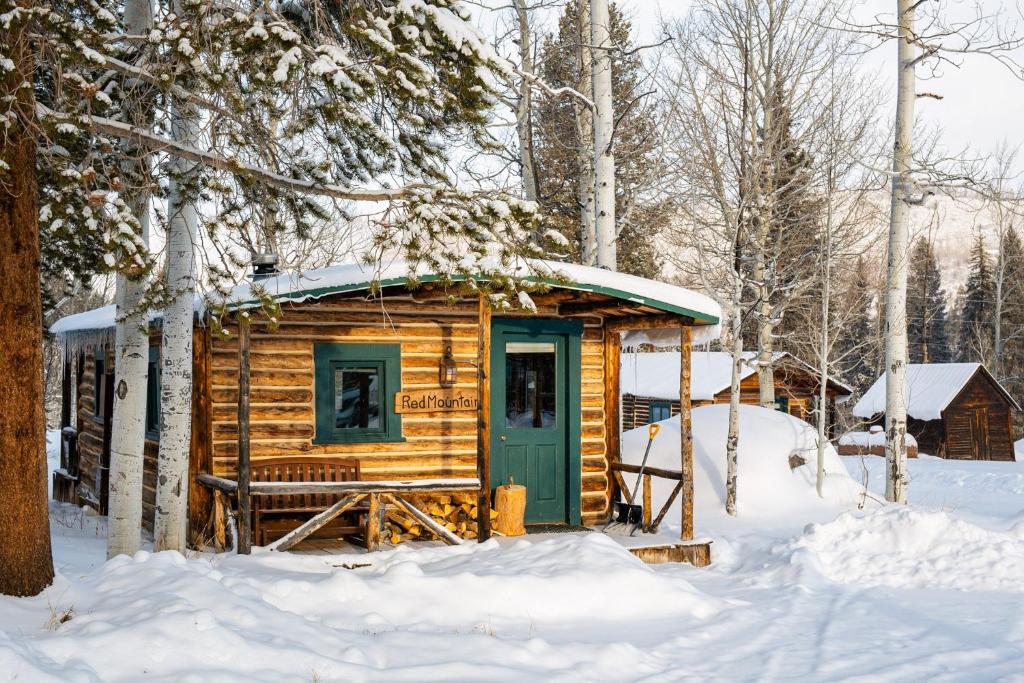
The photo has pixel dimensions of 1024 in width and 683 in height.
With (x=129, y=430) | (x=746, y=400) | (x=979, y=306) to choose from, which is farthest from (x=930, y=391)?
(x=129, y=430)

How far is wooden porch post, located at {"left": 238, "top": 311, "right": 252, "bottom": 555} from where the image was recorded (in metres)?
8.61

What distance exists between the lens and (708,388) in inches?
1060

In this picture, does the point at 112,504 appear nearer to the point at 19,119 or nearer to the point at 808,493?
the point at 19,119

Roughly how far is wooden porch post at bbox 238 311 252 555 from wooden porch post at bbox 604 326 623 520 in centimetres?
482

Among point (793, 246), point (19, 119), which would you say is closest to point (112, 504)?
point (19, 119)

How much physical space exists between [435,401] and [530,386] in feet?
4.13

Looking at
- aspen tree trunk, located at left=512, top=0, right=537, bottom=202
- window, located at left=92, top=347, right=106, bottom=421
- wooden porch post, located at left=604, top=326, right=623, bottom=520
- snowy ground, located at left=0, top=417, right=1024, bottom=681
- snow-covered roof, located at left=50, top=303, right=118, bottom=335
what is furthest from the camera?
aspen tree trunk, located at left=512, top=0, right=537, bottom=202

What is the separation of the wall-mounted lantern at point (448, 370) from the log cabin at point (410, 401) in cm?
2

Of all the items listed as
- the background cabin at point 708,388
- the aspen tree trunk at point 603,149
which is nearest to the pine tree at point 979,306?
the background cabin at point 708,388

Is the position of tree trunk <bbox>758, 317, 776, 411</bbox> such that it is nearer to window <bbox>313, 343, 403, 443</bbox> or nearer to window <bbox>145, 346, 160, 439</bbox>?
window <bbox>313, 343, 403, 443</bbox>

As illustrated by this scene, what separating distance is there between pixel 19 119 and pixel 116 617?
3309mm

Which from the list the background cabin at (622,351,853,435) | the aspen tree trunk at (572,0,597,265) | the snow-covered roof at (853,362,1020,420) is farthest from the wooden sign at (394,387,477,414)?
the snow-covered roof at (853,362,1020,420)

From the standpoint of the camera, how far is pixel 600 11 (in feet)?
42.1

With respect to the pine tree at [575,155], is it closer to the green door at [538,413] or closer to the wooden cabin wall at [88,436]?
the green door at [538,413]
